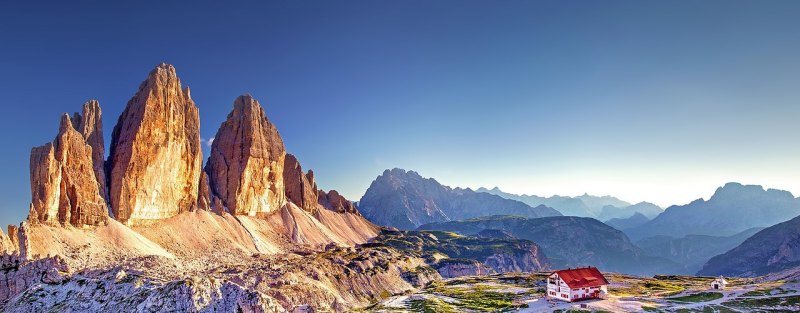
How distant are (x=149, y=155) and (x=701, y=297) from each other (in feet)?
574

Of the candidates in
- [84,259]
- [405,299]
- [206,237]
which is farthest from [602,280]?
[206,237]

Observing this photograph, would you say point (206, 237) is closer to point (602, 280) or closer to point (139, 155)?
point (139, 155)

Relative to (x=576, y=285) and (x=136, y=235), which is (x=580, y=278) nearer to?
(x=576, y=285)

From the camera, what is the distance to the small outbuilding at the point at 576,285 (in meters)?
106

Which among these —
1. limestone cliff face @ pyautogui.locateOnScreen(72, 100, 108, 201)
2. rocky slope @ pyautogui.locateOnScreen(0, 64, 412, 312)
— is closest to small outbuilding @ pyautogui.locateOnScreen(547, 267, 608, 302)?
rocky slope @ pyautogui.locateOnScreen(0, 64, 412, 312)

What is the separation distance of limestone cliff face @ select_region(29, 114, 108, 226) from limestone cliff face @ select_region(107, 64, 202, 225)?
1001 centimetres

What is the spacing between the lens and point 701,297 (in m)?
110

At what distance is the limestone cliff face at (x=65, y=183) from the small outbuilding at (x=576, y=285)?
13558cm

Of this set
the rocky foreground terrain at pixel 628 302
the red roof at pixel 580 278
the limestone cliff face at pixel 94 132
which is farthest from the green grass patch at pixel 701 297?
the limestone cliff face at pixel 94 132

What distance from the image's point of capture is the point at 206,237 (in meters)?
194

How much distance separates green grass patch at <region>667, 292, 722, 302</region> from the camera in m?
107

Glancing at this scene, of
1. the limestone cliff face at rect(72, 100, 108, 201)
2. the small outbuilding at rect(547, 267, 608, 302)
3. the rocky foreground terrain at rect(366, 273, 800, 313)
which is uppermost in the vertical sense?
the limestone cliff face at rect(72, 100, 108, 201)

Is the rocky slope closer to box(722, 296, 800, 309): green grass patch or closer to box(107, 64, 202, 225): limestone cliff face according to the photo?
box(107, 64, 202, 225): limestone cliff face

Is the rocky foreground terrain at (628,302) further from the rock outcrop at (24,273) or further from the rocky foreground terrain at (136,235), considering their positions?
the rock outcrop at (24,273)
